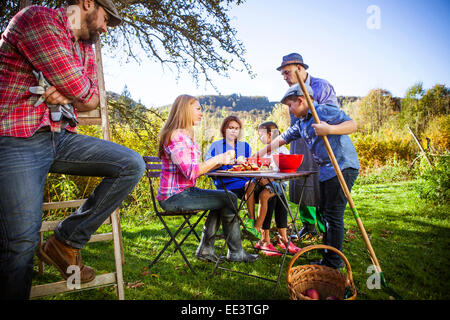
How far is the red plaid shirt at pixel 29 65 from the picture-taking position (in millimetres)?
1259

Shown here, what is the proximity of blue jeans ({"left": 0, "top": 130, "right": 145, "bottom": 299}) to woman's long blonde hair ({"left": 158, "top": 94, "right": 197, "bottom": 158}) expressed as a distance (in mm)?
992

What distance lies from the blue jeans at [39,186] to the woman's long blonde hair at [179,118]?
3.25 feet

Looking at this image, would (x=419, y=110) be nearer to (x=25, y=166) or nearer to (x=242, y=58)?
(x=242, y=58)

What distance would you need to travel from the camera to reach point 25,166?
4.15 feet

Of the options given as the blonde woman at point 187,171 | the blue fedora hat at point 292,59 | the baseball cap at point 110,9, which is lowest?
the blonde woman at point 187,171

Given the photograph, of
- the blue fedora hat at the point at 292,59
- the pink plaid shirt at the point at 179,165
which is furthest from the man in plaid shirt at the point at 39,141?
the blue fedora hat at the point at 292,59

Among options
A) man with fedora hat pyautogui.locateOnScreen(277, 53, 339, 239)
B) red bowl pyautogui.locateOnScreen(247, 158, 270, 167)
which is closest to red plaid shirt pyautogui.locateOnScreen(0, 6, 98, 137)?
red bowl pyautogui.locateOnScreen(247, 158, 270, 167)

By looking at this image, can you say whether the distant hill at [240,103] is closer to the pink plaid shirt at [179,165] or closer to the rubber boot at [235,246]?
the pink plaid shirt at [179,165]

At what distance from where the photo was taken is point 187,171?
2412mm

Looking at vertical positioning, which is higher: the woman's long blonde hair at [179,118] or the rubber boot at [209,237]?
the woman's long blonde hair at [179,118]

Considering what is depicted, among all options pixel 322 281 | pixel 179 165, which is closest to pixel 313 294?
pixel 322 281

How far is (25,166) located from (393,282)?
9.33 feet

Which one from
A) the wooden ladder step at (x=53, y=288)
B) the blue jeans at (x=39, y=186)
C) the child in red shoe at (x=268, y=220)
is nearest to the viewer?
the blue jeans at (x=39, y=186)
